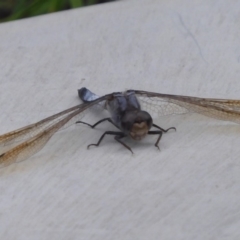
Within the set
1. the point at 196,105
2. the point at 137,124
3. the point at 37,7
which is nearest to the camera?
the point at 137,124

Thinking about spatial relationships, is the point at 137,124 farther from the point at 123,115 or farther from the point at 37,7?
the point at 37,7

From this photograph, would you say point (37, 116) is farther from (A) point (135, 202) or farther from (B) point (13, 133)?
(A) point (135, 202)

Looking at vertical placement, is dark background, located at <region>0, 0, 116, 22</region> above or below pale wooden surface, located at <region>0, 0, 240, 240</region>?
above

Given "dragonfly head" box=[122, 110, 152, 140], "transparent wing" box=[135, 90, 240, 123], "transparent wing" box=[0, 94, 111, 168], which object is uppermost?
"transparent wing" box=[0, 94, 111, 168]

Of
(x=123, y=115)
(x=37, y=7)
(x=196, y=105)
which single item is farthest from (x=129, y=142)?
(x=37, y=7)

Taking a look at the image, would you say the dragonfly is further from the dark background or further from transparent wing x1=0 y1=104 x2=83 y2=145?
the dark background

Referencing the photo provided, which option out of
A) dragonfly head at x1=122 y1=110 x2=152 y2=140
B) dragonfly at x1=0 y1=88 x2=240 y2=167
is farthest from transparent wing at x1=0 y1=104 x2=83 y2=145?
dragonfly head at x1=122 y1=110 x2=152 y2=140

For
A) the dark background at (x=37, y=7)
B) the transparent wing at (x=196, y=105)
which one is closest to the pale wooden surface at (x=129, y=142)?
the transparent wing at (x=196, y=105)
